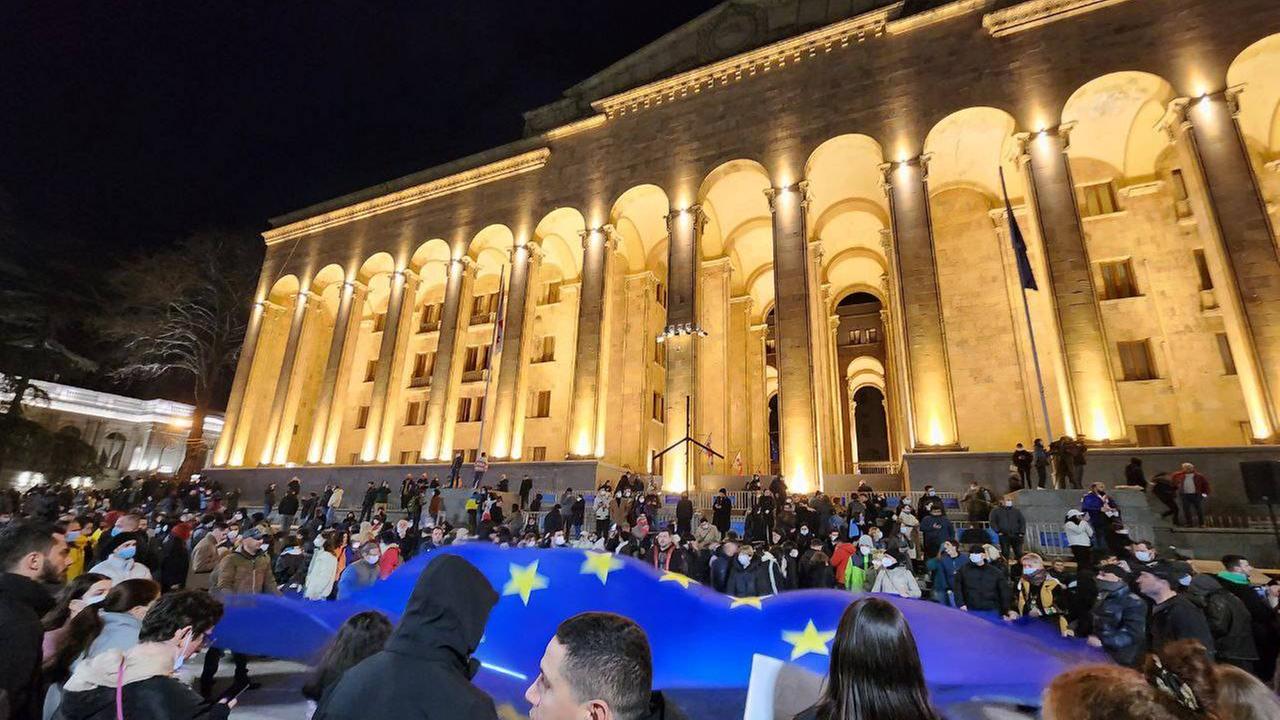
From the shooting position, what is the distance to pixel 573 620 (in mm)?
1853

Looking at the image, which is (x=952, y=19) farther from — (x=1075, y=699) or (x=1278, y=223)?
(x=1075, y=699)

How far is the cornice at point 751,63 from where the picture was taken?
21828mm

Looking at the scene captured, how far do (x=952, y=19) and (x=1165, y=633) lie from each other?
22.6m

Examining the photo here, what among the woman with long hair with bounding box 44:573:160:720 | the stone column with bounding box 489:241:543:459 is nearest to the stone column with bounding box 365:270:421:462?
the stone column with bounding box 489:241:543:459

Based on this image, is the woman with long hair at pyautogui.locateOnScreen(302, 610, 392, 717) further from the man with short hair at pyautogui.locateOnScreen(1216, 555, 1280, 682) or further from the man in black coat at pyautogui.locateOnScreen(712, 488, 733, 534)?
the man in black coat at pyautogui.locateOnScreen(712, 488, 733, 534)

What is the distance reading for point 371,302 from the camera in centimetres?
3506

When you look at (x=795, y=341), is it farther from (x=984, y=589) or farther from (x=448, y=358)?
(x=448, y=358)

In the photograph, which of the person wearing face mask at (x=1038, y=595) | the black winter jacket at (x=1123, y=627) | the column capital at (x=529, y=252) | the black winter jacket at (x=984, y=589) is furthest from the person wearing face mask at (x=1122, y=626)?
the column capital at (x=529, y=252)

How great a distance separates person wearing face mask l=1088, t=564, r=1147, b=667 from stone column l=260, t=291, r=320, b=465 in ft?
107

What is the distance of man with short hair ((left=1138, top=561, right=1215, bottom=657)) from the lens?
15.1 feet

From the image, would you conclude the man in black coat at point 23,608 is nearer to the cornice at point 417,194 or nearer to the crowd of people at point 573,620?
the crowd of people at point 573,620

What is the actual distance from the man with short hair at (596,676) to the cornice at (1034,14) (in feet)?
82.0

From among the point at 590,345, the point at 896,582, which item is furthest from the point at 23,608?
the point at 590,345

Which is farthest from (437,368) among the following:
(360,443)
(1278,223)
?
(1278,223)
